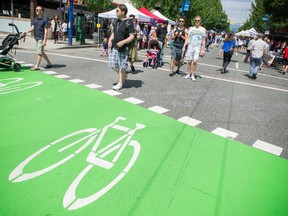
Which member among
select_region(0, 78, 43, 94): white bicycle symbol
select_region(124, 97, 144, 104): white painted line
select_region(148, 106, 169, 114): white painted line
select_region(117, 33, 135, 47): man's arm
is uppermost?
select_region(117, 33, 135, 47): man's arm

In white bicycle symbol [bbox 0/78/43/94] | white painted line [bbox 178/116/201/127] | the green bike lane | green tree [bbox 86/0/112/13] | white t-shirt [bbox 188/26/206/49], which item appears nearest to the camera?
the green bike lane

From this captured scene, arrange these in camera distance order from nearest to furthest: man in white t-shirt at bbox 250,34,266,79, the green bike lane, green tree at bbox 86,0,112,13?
the green bike lane → man in white t-shirt at bbox 250,34,266,79 → green tree at bbox 86,0,112,13

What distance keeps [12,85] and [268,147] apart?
6.04m

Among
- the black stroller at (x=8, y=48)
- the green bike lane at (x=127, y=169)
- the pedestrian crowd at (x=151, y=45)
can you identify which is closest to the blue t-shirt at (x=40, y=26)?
the pedestrian crowd at (x=151, y=45)

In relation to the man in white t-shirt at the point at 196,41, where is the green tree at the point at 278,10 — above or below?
above

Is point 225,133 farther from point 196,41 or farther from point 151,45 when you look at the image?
point 151,45

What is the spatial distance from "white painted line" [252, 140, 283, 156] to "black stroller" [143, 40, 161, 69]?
746cm

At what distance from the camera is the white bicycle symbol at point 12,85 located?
606cm

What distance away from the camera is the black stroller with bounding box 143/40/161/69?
11.1m

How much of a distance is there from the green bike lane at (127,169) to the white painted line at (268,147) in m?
0.18

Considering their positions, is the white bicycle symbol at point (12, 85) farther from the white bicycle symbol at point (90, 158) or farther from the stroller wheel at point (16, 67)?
the white bicycle symbol at point (90, 158)

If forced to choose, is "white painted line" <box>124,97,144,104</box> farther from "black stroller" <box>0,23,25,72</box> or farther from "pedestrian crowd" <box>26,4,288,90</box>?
"black stroller" <box>0,23,25,72</box>

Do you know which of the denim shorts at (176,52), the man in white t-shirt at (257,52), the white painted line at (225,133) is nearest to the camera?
the white painted line at (225,133)

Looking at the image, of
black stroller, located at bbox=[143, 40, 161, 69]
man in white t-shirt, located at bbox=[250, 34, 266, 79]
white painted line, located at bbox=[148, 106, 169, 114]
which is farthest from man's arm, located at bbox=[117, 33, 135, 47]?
man in white t-shirt, located at bbox=[250, 34, 266, 79]
